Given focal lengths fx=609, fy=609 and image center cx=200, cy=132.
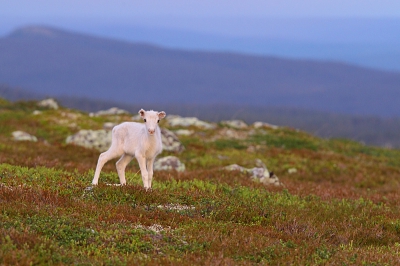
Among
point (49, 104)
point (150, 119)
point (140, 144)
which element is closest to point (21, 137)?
point (49, 104)

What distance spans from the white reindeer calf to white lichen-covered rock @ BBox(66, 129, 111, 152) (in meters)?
14.5

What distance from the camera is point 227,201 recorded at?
12719 millimetres

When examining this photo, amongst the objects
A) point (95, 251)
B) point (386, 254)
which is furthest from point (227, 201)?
point (95, 251)

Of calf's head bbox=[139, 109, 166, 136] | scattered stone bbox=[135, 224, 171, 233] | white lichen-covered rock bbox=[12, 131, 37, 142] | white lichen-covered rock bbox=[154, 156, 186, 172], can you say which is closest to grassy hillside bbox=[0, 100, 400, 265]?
scattered stone bbox=[135, 224, 171, 233]

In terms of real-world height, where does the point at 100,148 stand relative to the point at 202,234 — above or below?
below

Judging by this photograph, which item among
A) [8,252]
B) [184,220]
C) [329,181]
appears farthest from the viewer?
[329,181]

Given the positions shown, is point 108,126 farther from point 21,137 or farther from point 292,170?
point 292,170

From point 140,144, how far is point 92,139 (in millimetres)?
16325

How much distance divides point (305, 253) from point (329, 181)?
15953 millimetres

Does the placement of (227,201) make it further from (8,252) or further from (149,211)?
(8,252)

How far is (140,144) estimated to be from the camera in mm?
13594

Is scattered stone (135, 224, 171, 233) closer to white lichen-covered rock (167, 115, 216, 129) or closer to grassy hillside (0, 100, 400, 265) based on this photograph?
grassy hillside (0, 100, 400, 265)

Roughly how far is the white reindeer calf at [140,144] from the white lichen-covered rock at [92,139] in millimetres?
14460

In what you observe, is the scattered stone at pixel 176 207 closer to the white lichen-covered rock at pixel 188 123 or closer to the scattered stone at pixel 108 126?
the scattered stone at pixel 108 126
